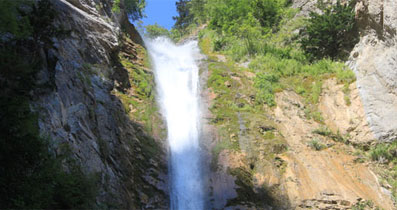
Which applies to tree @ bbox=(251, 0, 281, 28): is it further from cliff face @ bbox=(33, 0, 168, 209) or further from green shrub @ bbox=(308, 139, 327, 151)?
green shrub @ bbox=(308, 139, 327, 151)

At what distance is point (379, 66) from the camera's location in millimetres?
14164

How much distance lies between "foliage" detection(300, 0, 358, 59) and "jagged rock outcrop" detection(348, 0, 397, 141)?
0.90m

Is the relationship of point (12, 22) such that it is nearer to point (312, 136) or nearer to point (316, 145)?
point (316, 145)

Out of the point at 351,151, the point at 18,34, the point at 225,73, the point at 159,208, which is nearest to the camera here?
the point at 18,34

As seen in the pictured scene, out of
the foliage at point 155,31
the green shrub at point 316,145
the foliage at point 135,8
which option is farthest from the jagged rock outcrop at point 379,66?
the foliage at point 155,31

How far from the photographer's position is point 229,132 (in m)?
13.4

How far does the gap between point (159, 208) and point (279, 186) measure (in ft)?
14.4

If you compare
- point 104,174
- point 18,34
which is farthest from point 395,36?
point 18,34

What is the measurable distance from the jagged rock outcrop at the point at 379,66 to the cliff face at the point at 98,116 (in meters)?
9.11

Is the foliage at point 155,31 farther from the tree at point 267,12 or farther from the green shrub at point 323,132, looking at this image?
the green shrub at point 323,132

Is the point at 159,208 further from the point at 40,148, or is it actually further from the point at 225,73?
the point at 225,73

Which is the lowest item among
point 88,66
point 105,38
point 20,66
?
point 20,66

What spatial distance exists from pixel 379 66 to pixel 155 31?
87.2 ft

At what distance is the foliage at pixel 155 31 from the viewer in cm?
3580
